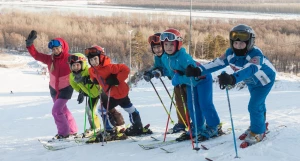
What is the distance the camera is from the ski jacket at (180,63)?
176 inches

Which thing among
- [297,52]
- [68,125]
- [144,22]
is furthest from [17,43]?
[68,125]

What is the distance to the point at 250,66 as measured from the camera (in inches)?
146

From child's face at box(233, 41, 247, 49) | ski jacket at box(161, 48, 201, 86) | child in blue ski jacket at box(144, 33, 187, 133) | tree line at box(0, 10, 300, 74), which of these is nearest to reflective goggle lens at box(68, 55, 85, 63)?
child in blue ski jacket at box(144, 33, 187, 133)

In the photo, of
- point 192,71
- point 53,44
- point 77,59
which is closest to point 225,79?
point 192,71

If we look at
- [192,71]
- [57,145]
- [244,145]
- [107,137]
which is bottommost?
[57,145]

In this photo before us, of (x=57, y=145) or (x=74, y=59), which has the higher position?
(x=74, y=59)

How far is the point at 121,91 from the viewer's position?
519 centimetres

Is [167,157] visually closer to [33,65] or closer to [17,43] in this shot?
[33,65]

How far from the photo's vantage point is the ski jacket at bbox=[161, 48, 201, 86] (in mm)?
4473

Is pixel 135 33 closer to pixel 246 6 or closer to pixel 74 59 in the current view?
pixel 74 59

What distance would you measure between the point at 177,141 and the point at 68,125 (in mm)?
2243

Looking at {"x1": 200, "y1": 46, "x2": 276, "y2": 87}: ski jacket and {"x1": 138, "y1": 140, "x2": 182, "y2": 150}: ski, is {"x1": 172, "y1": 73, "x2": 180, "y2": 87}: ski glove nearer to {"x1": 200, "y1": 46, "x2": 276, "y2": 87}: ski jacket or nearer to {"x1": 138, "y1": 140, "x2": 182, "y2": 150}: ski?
{"x1": 200, "y1": 46, "x2": 276, "y2": 87}: ski jacket

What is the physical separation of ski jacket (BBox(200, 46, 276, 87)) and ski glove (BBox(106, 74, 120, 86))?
53.5 inches

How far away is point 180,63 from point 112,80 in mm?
1044
